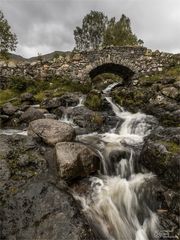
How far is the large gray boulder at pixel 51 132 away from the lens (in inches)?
275

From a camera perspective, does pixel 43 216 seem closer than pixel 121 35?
Yes

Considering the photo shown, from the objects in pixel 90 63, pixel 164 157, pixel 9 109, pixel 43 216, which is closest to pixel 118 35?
pixel 90 63

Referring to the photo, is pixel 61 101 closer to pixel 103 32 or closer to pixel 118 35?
pixel 118 35

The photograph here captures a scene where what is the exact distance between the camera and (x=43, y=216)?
4352 millimetres

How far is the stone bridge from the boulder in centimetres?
1078

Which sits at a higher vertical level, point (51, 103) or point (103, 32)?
point (103, 32)

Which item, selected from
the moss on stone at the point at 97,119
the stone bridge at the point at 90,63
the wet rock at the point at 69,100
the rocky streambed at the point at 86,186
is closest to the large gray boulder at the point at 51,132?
the rocky streambed at the point at 86,186

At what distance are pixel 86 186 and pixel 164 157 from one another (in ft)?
7.13

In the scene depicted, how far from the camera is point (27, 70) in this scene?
1603cm

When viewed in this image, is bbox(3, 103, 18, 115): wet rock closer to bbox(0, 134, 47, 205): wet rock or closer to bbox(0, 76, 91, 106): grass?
bbox(0, 76, 91, 106): grass

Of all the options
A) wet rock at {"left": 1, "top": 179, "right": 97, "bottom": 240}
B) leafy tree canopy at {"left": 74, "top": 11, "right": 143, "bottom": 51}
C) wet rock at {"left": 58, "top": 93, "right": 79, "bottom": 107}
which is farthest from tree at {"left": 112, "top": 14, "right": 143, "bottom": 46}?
wet rock at {"left": 1, "top": 179, "right": 97, "bottom": 240}

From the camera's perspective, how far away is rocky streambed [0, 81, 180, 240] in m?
4.34

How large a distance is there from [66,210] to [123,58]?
1394 centimetres

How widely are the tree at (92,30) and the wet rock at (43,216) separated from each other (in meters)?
39.7
